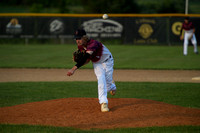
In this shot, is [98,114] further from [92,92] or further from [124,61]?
[124,61]

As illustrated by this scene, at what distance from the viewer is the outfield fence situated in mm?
25422

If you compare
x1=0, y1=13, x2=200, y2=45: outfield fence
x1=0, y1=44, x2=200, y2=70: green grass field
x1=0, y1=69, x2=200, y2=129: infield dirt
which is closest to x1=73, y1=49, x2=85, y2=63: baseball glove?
x1=0, y1=69, x2=200, y2=129: infield dirt

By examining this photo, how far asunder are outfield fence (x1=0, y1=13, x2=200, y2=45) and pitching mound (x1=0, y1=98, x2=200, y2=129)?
60.5 feet

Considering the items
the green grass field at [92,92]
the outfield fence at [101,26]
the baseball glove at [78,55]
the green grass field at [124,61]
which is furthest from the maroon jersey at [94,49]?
the outfield fence at [101,26]

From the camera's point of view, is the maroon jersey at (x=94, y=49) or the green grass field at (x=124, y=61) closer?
the maroon jersey at (x=94, y=49)

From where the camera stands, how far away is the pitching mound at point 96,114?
6129 mm

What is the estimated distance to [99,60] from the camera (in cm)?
695

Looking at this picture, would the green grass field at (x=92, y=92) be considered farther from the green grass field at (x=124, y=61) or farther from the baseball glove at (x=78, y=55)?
the baseball glove at (x=78, y=55)

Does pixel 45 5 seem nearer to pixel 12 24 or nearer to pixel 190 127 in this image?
pixel 12 24

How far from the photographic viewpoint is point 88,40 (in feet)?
22.4

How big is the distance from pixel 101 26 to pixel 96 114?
19.6 m

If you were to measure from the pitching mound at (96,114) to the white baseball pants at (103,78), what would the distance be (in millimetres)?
340

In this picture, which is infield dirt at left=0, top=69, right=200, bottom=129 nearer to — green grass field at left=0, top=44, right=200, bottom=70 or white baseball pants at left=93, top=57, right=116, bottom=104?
white baseball pants at left=93, top=57, right=116, bottom=104

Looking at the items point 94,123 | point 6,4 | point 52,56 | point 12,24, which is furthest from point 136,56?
point 6,4
